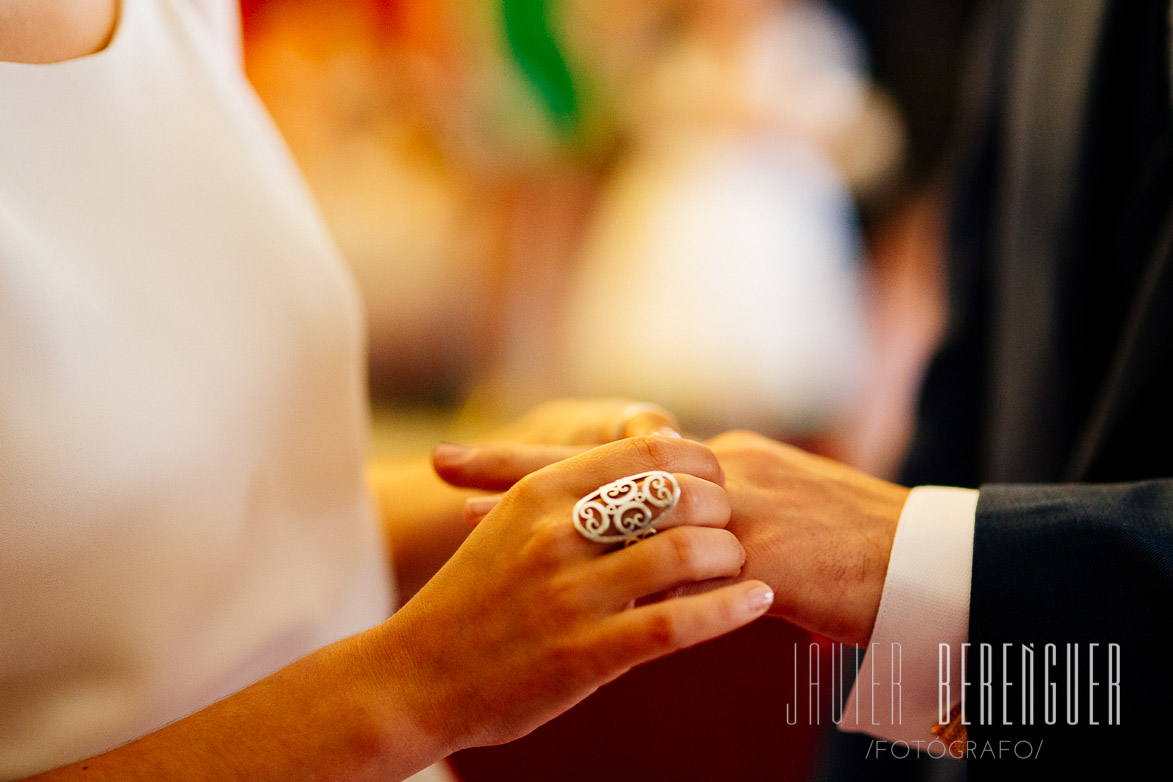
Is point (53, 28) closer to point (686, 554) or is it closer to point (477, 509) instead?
point (477, 509)

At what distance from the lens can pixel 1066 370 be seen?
857mm

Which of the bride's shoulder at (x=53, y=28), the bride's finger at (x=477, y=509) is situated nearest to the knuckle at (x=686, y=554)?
the bride's finger at (x=477, y=509)

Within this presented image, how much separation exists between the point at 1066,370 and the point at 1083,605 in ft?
1.24

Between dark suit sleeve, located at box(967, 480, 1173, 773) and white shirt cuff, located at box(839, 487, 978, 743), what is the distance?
12 millimetres

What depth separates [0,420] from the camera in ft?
1.57

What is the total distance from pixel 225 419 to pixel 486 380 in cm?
145

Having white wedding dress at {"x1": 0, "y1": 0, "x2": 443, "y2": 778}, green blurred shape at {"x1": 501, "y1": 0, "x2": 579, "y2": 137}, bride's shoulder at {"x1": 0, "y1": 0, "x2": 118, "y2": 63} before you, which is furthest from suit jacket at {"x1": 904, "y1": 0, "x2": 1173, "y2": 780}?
green blurred shape at {"x1": 501, "y1": 0, "x2": 579, "y2": 137}

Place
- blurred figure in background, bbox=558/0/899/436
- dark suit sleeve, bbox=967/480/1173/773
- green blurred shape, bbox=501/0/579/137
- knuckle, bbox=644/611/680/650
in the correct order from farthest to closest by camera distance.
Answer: green blurred shape, bbox=501/0/579/137 < blurred figure in background, bbox=558/0/899/436 < dark suit sleeve, bbox=967/480/1173/773 < knuckle, bbox=644/611/680/650

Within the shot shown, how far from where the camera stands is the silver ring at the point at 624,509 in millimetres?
467

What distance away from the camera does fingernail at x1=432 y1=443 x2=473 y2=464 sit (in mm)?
631

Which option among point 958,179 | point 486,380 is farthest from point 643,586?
point 486,380

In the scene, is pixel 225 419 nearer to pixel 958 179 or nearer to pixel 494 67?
pixel 958 179

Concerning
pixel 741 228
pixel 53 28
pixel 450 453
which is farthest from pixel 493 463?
pixel 741 228

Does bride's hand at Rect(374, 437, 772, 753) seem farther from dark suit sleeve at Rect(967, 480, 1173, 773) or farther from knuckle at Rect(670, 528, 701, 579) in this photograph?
dark suit sleeve at Rect(967, 480, 1173, 773)
